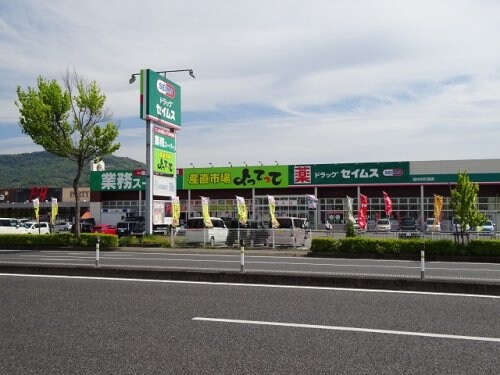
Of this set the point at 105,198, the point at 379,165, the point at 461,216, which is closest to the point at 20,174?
the point at 105,198

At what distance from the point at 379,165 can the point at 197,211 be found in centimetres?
1846

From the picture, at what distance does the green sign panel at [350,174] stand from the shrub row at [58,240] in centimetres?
2441

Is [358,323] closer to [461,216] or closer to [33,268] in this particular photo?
[33,268]

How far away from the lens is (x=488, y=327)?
6746mm

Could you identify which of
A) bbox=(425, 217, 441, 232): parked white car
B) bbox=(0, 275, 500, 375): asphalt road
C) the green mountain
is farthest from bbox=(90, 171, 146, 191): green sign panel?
the green mountain

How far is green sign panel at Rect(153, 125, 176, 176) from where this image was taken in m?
29.4

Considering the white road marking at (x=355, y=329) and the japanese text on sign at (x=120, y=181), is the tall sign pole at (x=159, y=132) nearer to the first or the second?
the japanese text on sign at (x=120, y=181)

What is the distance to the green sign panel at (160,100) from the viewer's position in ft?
93.7

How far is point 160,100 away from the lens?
29828 millimetres

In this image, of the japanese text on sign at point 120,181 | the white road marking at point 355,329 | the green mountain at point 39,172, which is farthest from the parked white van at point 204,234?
the green mountain at point 39,172

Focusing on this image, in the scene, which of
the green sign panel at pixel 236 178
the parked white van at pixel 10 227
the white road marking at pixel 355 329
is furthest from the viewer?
the green sign panel at pixel 236 178

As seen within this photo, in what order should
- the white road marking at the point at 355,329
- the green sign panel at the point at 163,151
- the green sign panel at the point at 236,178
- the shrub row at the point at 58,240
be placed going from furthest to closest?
the green sign panel at the point at 236,178 → the green sign panel at the point at 163,151 → the shrub row at the point at 58,240 → the white road marking at the point at 355,329

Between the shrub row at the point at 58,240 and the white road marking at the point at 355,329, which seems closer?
the white road marking at the point at 355,329

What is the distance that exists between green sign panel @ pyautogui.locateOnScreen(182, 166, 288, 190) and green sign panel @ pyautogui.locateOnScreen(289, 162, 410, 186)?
1354mm
